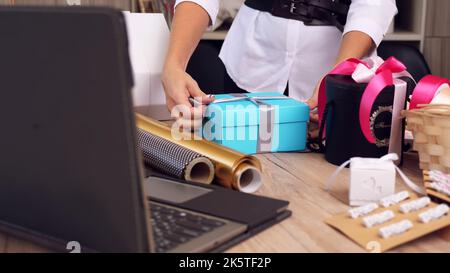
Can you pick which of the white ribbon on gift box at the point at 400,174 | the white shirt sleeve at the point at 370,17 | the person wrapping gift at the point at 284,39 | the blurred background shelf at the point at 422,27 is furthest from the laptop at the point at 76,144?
the blurred background shelf at the point at 422,27

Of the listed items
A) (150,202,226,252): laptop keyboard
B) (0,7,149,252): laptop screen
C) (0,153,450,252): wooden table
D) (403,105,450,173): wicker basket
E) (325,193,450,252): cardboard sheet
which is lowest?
(0,153,450,252): wooden table

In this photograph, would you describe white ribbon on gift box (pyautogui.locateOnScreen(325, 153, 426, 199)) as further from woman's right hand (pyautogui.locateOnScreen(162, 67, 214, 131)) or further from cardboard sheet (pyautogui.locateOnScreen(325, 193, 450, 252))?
woman's right hand (pyautogui.locateOnScreen(162, 67, 214, 131))

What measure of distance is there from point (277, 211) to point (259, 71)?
1.18 m

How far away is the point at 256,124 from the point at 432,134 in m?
0.33

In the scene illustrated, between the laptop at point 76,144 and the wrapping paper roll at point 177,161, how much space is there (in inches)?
8.0

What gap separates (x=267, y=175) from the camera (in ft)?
3.21

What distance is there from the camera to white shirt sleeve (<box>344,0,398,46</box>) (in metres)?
1.51

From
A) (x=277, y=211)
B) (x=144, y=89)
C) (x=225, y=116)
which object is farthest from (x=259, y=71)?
(x=277, y=211)

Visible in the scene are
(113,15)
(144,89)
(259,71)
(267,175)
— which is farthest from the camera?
(259,71)

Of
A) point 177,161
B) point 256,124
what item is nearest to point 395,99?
point 256,124

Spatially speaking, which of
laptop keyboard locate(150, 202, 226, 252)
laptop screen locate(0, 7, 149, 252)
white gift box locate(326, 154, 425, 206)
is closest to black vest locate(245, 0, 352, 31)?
white gift box locate(326, 154, 425, 206)

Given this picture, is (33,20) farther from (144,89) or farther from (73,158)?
(144,89)

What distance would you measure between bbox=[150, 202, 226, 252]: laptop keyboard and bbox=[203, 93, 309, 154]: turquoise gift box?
37 cm
